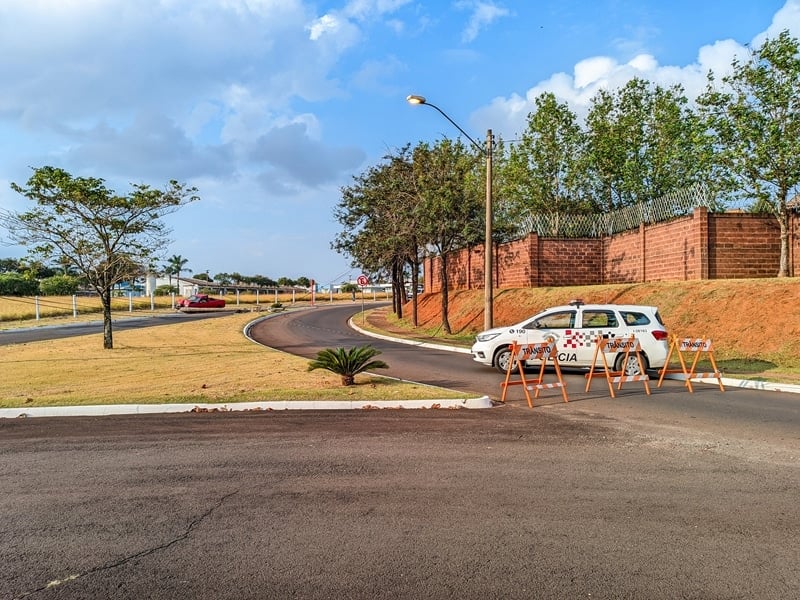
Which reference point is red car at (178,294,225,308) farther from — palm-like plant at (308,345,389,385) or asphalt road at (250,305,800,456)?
palm-like plant at (308,345,389,385)

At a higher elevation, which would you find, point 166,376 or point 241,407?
point 241,407

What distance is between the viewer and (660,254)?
23453mm

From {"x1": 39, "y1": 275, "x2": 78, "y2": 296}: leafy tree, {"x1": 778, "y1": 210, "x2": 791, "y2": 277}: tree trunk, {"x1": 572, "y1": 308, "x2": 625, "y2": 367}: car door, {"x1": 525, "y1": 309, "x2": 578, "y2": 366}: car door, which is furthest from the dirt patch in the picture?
{"x1": 39, "y1": 275, "x2": 78, "y2": 296}: leafy tree

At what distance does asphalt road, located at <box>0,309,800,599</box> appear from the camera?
3660mm

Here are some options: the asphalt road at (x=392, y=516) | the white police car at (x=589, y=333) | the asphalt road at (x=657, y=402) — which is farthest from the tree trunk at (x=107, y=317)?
the asphalt road at (x=392, y=516)

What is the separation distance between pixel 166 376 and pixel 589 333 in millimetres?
10328

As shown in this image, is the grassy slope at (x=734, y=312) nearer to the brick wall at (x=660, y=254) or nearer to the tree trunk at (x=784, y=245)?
the brick wall at (x=660, y=254)

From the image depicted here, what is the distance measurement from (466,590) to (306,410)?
6.36 m

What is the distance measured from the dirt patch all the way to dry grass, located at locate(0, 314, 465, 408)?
34.4 ft

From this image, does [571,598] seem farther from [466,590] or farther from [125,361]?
[125,361]

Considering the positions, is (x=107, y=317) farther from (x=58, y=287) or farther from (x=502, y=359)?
(x=58, y=287)

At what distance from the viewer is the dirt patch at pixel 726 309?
52.9 feet

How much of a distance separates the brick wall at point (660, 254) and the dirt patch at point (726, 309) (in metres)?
1.21

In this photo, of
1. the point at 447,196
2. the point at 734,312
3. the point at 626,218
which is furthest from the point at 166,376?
the point at 626,218
